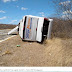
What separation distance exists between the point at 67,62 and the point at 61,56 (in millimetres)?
533

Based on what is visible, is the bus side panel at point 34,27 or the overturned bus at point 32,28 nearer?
the overturned bus at point 32,28

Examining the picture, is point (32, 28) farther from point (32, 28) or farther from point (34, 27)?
point (34, 27)

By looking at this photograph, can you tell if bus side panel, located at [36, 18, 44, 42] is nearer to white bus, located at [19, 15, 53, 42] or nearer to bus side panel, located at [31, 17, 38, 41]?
white bus, located at [19, 15, 53, 42]

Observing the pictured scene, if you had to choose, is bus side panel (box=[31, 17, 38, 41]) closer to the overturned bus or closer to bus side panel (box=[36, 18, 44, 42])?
the overturned bus

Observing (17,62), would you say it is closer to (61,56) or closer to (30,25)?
(61,56)

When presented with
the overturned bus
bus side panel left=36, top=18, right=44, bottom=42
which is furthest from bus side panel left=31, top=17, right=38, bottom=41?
bus side panel left=36, top=18, right=44, bottom=42

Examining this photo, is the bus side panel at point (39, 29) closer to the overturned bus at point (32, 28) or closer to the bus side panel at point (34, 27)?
the overturned bus at point (32, 28)

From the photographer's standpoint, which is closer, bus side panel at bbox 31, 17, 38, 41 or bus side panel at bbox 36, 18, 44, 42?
bus side panel at bbox 36, 18, 44, 42

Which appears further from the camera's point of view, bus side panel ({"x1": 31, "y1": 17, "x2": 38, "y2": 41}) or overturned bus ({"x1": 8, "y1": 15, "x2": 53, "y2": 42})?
bus side panel ({"x1": 31, "y1": 17, "x2": 38, "y2": 41})

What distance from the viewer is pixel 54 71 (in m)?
2.32

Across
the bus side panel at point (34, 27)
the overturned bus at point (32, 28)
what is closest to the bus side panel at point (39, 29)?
the overturned bus at point (32, 28)

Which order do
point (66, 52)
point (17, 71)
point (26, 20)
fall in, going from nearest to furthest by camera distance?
point (17, 71), point (66, 52), point (26, 20)

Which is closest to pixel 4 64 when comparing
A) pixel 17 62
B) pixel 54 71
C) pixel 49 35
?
pixel 17 62

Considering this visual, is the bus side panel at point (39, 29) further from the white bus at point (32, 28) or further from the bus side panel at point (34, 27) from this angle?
the bus side panel at point (34, 27)
